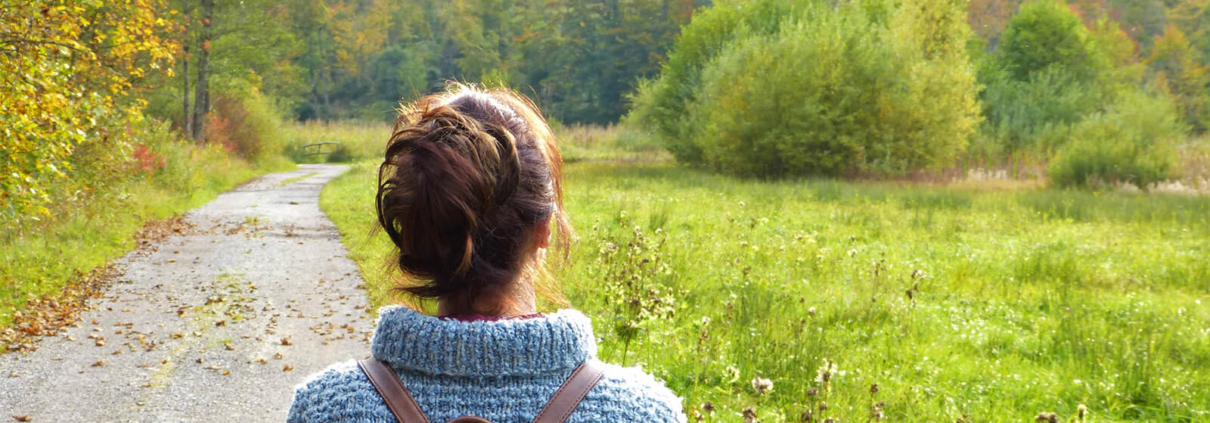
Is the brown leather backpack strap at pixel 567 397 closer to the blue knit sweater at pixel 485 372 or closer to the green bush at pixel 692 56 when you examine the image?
the blue knit sweater at pixel 485 372

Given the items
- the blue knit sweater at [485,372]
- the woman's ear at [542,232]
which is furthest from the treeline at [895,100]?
the blue knit sweater at [485,372]

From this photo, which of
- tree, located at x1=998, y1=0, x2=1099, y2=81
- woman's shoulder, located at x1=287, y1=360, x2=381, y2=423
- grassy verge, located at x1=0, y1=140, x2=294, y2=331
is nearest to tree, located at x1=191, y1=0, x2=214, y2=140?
grassy verge, located at x1=0, y1=140, x2=294, y2=331

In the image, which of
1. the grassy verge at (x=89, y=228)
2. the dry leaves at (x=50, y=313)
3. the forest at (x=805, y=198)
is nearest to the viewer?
the forest at (x=805, y=198)

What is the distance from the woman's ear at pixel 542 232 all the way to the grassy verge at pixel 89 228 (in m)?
7.42

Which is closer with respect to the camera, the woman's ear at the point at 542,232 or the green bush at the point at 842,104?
the woman's ear at the point at 542,232

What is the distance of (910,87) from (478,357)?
29551 millimetres

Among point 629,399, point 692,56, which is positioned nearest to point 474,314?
point 629,399

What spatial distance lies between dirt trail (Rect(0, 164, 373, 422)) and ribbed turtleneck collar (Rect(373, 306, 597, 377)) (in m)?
4.31

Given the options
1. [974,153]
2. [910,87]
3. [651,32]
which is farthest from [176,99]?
[651,32]

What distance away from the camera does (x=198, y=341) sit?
268 inches

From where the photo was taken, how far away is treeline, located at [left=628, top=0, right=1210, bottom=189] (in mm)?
28609

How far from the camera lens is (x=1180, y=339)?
6.95 meters

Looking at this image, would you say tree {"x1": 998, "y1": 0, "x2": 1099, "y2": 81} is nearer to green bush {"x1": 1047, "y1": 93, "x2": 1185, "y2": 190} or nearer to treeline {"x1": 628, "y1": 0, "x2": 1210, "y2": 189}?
treeline {"x1": 628, "y1": 0, "x2": 1210, "y2": 189}

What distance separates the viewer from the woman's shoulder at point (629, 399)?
4.27 ft
